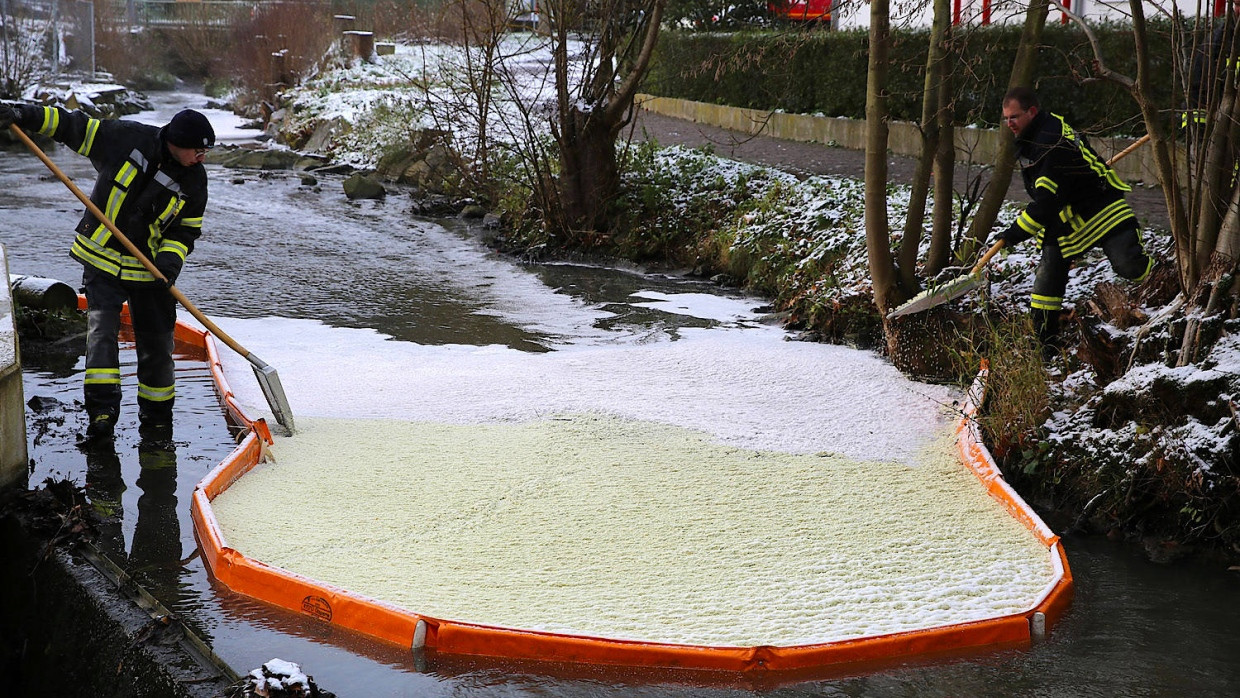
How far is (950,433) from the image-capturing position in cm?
531

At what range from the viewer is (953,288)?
5922 mm

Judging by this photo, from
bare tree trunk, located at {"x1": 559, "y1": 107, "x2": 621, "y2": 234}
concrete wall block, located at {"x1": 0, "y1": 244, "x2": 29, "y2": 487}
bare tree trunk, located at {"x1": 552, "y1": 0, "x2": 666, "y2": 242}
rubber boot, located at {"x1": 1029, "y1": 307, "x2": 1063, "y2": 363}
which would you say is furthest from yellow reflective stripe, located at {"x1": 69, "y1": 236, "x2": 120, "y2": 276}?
bare tree trunk, located at {"x1": 559, "y1": 107, "x2": 621, "y2": 234}

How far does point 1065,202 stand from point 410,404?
3.61 metres

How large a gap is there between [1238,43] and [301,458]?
4344 millimetres

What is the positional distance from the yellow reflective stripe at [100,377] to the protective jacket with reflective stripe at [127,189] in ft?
1.46

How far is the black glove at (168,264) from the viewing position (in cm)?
513

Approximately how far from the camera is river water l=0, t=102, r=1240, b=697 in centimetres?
313

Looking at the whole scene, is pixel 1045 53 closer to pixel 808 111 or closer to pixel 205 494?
pixel 808 111

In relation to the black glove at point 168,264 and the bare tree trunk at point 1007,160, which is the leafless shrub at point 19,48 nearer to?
the black glove at point 168,264

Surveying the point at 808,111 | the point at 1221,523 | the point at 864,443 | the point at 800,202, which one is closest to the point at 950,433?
the point at 864,443

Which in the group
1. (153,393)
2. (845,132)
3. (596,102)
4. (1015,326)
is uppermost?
(596,102)

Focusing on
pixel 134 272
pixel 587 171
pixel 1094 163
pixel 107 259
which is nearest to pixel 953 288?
pixel 1094 163

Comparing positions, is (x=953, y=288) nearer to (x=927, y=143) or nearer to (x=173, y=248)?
(x=927, y=143)

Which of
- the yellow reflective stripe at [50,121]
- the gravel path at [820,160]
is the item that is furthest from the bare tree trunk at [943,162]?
the yellow reflective stripe at [50,121]
